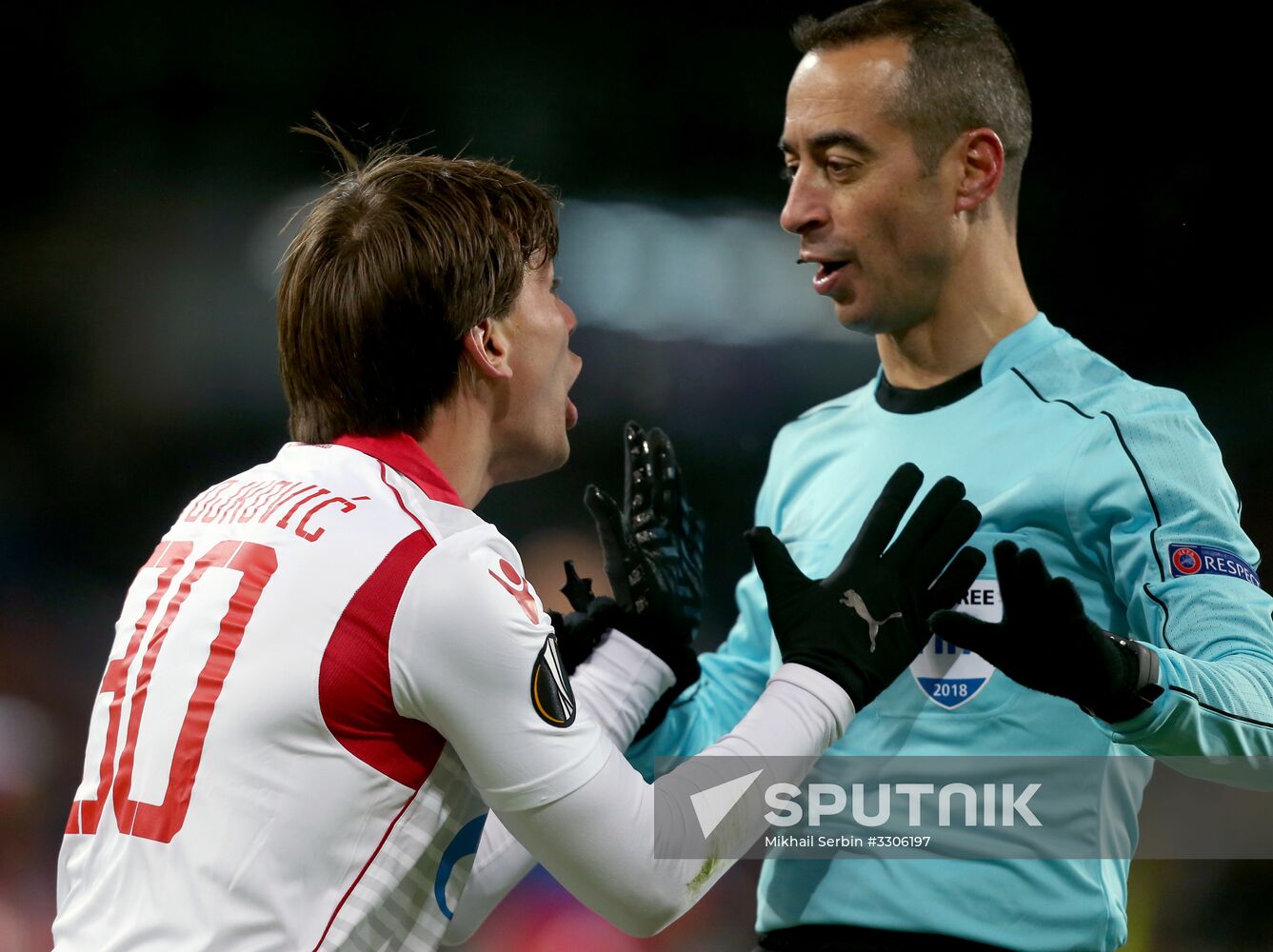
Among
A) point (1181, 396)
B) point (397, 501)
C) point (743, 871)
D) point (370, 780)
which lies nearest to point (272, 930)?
point (370, 780)

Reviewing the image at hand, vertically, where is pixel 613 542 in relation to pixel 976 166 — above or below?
below

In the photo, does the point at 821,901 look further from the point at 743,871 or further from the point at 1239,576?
the point at 743,871

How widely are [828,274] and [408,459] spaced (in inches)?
31.5

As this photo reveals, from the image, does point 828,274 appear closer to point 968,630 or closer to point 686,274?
point 968,630

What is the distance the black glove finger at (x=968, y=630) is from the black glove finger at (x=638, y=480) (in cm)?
59

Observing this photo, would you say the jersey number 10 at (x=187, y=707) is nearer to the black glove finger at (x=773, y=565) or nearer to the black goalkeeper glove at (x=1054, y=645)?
the black glove finger at (x=773, y=565)

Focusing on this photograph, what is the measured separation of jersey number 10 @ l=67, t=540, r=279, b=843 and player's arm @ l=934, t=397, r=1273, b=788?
70 centimetres

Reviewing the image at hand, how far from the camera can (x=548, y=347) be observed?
1.48 meters

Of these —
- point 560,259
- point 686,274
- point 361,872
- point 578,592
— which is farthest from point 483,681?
point 686,274

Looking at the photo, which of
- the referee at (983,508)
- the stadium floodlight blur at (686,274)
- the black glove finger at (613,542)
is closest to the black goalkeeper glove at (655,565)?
the black glove finger at (613,542)

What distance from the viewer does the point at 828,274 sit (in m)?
1.85

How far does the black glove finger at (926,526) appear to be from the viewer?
146 centimetres
